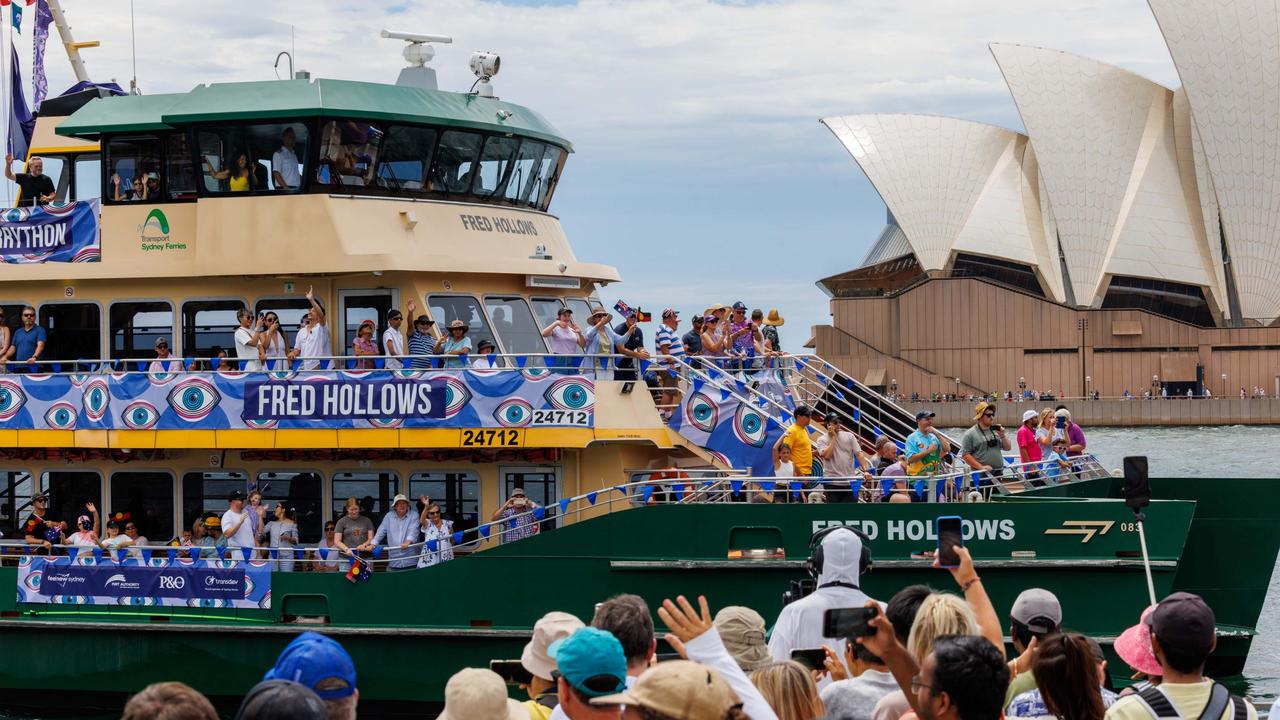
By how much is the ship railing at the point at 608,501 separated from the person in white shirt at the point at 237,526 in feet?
0.55

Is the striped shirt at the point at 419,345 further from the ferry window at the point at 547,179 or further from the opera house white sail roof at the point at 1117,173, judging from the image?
the opera house white sail roof at the point at 1117,173

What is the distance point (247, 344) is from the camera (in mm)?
15133

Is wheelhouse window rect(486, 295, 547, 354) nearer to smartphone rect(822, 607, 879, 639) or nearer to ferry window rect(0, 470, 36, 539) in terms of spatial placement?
ferry window rect(0, 470, 36, 539)

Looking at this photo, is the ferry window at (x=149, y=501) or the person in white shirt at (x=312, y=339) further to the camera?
the ferry window at (x=149, y=501)

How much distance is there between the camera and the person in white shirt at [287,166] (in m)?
15.5

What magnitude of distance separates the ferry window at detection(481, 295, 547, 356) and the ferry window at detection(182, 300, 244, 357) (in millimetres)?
2700

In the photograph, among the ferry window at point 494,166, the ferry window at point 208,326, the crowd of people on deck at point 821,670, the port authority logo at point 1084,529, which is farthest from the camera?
the ferry window at point 494,166

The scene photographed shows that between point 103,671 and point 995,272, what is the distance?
218ft

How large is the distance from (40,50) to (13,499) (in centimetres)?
631

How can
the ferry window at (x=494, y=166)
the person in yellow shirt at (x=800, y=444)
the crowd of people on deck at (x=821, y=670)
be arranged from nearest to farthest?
the crowd of people on deck at (x=821, y=670) → the person in yellow shirt at (x=800, y=444) → the ferry window at (x=494, y=166)

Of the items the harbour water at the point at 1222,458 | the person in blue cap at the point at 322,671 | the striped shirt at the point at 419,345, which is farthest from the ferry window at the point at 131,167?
the person in blue cap at the point at 322,671

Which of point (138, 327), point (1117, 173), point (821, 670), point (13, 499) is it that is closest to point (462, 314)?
point (138, 327)

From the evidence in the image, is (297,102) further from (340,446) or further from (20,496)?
(20,496)

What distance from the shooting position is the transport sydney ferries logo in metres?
15.9
